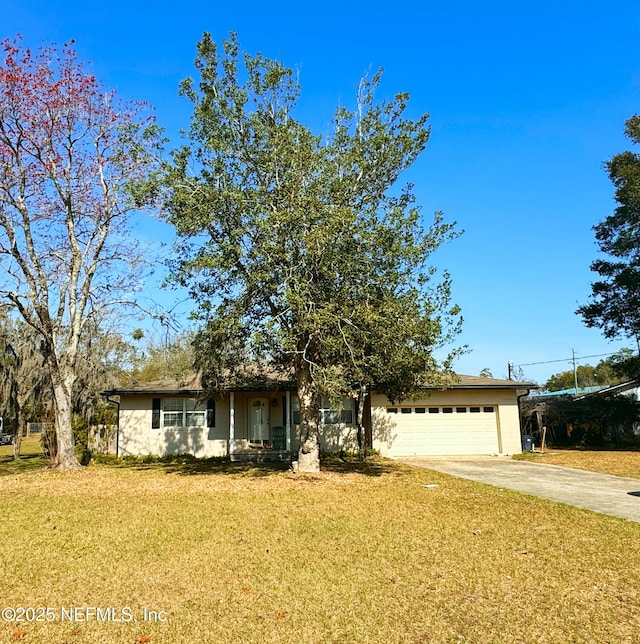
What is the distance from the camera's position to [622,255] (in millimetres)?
23984

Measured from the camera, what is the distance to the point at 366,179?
13266mm

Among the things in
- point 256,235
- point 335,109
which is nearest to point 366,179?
point 335,109

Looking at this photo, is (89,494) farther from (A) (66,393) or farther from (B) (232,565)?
(B) (232,565)

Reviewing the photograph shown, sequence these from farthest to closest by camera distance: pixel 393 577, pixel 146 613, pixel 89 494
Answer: pixel 89 494 → pixel 393 577 → pixel 146 613

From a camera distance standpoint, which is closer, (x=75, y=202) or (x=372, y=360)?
(x=372, y=360)

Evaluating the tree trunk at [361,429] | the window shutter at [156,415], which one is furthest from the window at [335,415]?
the window shutter at [156,415]

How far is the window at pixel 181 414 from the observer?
20156 mm

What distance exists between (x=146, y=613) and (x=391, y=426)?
639 inches

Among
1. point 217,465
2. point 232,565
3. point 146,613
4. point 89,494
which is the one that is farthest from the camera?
point 217,465

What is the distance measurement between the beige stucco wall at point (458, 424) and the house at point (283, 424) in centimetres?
4

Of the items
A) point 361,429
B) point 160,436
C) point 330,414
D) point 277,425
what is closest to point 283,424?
point 277,425

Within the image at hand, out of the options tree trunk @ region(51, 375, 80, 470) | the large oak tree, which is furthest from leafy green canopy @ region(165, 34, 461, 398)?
tree trunk @ region(51, 375, 80, 470)

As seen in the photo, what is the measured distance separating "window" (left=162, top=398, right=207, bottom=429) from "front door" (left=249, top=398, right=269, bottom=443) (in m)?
1.85

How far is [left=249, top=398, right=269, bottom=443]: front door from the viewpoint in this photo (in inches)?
788
